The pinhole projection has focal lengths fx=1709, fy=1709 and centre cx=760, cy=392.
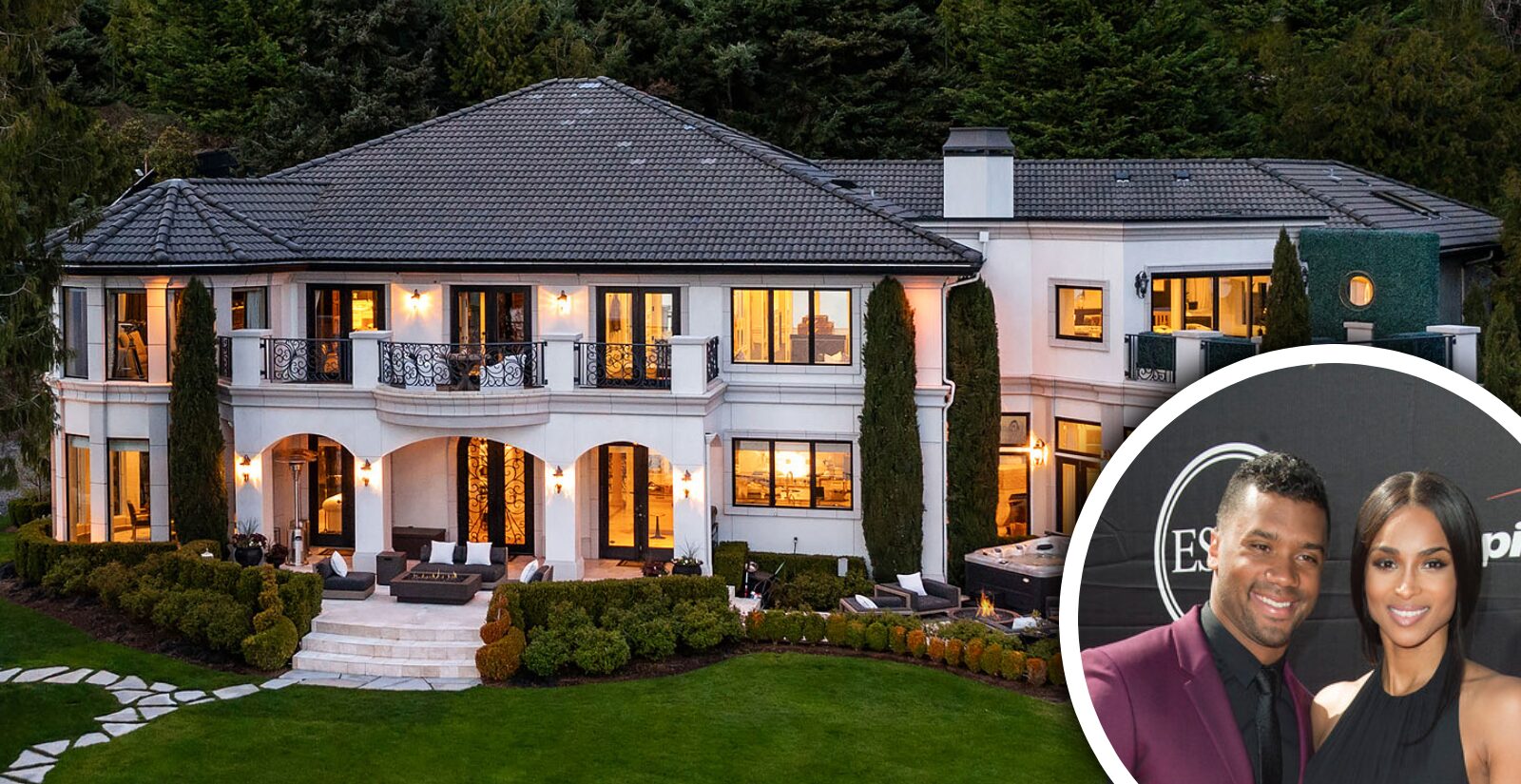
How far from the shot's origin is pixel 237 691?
81.6ft

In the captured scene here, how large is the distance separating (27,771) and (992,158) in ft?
66.8

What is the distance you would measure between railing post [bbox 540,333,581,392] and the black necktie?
72.7 feet

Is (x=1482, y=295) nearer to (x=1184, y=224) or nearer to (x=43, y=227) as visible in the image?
(x=1184, y=224)

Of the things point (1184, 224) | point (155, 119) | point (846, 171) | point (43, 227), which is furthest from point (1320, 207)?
point (155, 119)

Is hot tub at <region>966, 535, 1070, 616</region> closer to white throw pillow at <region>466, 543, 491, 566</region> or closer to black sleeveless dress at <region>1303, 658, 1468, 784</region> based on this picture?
white throw pillow at <region>466, 543, 491, 566</region>

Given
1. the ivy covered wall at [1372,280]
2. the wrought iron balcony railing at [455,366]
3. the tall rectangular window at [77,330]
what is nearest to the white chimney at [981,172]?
the wrought iron balcony railing at [455,366]

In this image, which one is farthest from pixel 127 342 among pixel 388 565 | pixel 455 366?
pixel 388 565

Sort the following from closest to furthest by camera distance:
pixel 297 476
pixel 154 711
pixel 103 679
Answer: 1. pixel 154 711
2. pixel 103 679
3. pixel 297 476

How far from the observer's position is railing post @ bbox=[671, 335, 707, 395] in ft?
94.0

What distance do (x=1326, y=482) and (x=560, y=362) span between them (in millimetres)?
22341

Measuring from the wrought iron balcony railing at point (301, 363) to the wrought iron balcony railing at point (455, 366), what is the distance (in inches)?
49.4

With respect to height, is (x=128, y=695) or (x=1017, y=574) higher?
(x=1017, y=574)

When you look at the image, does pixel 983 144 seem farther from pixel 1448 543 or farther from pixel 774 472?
pixel 1448 543

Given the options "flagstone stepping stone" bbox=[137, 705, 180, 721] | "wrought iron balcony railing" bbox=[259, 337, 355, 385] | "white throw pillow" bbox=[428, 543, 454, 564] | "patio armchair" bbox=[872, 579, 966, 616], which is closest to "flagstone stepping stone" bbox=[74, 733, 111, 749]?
"flagstone stepping stone" bbox=[137, 705, 180, 721]
